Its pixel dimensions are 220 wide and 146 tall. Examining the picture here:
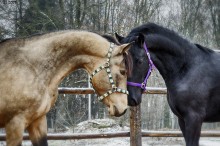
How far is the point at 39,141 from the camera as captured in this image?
10.1 feet

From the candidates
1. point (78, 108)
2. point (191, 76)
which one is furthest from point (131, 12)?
point (191, 76)

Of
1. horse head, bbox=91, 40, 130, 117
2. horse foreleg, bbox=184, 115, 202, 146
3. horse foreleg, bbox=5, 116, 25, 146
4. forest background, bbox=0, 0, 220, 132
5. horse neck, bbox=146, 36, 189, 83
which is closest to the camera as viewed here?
horse foreleg, bbox=5, 116, 25, 146

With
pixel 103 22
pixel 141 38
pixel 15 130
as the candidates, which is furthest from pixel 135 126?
pixel 103 22

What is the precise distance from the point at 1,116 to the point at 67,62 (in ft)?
2.49

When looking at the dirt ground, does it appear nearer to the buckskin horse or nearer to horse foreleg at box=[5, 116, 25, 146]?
the buckskin horse

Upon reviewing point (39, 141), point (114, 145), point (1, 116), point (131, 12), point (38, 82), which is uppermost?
point (131, 12)

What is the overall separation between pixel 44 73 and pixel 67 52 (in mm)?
310

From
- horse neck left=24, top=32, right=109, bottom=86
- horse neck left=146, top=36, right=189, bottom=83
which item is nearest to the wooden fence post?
horse neck left=146, top=36, right=189, bottom=83

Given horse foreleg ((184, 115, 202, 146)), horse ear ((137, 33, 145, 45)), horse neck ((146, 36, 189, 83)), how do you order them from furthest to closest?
1. horse neck ((146, 36, 189, 83))
2. horse ear ((137, 33, 145, 45))
3. horse foreleg ((184, 115, 202, 146))

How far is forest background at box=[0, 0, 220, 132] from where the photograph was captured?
1038 centimetres

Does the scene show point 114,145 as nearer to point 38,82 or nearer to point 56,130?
point 56,130

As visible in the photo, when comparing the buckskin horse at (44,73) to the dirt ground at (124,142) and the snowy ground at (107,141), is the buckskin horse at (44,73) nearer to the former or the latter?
the snowy ground at (107,141)

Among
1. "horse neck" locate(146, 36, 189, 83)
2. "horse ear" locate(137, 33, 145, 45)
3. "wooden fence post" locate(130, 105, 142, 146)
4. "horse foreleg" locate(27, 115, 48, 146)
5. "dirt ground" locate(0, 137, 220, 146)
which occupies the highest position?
"horse ear" locate(137, 33, 145, 45)

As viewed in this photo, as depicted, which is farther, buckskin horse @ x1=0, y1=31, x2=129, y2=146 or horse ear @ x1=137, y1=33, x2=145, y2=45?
horse ear @ x1=137, y1=33, x2=145, y2=45
